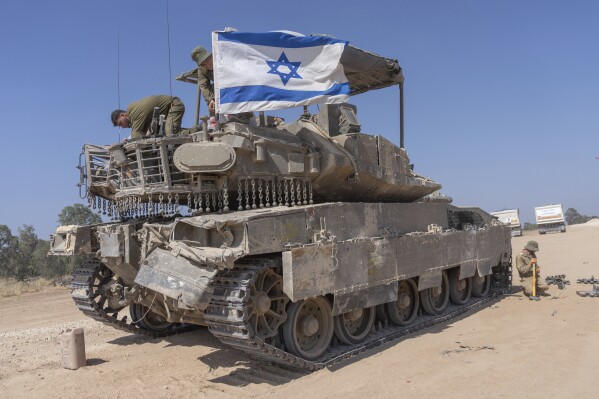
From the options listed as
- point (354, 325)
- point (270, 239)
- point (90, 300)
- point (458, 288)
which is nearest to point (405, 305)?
point (354, 325)

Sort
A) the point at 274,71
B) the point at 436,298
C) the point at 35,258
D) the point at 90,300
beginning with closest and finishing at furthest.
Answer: the point at 274,71 → the point at 90,300 → the point at 436,298 → the point at 35,258

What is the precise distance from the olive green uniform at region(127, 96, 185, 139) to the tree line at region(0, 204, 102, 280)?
1493cm

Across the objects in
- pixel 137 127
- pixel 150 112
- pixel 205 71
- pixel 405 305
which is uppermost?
pixel 205 71

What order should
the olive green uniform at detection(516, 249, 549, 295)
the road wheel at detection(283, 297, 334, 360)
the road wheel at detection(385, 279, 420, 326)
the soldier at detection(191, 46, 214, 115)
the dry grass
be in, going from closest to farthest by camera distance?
the road wheel at detection(283, 297, 334, 360)
the soldier at detection(191, 46, 214, 115)
the road wheel at detection(385, 279, 420, 326)
the olive green uniform at detection(516, 249, 549, 295)
the dry grass

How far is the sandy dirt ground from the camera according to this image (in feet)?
19.3

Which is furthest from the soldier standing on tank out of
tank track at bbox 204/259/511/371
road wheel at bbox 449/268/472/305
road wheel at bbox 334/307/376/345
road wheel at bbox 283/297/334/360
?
road wheel at bbox 449/268/472/305

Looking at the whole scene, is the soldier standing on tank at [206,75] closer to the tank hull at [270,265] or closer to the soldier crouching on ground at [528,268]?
the tank hull at [270,265]

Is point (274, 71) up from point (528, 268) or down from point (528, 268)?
up

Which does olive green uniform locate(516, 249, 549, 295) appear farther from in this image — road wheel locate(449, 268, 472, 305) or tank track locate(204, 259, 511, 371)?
tank track locate(204, 259, 511, 371)

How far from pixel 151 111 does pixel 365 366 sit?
16.5ft

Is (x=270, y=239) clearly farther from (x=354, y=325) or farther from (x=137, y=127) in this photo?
(x=137, y=127)

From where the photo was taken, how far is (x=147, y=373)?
23.2ft

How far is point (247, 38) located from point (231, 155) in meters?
1.95

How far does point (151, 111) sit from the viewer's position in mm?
8227
